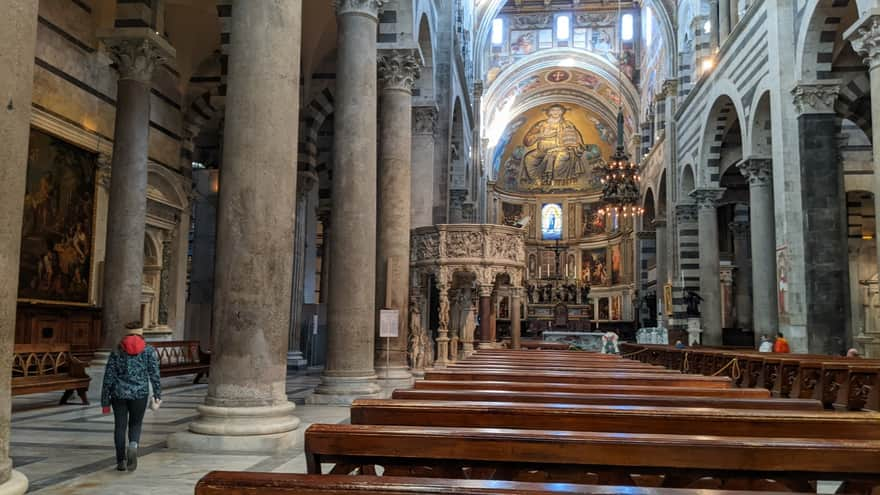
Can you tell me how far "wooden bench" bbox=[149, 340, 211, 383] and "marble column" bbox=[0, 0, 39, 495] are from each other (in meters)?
9.10

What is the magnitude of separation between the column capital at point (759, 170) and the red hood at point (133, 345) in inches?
681

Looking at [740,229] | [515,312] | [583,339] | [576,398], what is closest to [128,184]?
[515,312]

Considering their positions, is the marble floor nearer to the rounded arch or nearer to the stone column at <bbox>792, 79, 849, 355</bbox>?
the stone column at <bbox>792, 79, 849, 355</bbox>

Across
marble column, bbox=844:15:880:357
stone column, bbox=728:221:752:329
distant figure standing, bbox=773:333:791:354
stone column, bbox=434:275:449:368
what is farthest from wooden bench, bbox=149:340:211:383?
stone column, bbox=728:221:752:329

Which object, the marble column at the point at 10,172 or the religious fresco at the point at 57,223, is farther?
the religious fresco at the point at 57,223

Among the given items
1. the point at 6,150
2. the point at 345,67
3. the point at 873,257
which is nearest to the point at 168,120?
the point at 345,67

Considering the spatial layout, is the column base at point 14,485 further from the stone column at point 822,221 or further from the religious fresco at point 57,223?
the stone column at point 822,221

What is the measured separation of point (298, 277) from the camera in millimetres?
17672

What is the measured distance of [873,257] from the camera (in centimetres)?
2506

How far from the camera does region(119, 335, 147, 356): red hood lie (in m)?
5.36

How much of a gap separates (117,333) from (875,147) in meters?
13.2

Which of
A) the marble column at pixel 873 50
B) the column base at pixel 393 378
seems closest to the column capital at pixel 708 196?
the marble column at pixel 873 50

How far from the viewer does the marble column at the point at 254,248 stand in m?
5.77

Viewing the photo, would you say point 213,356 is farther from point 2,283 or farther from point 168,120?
point 168,120
